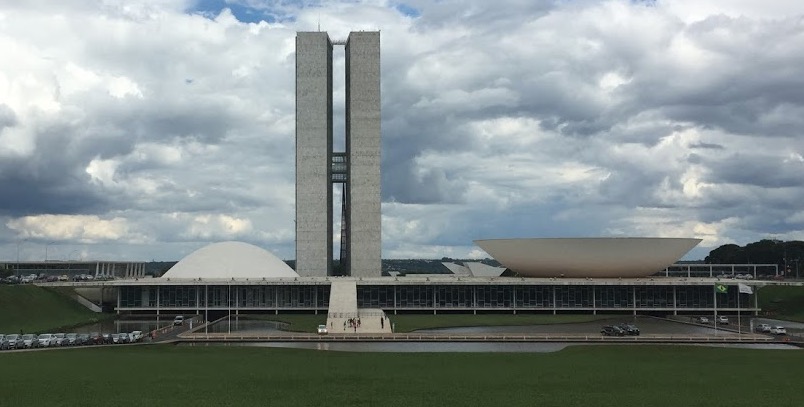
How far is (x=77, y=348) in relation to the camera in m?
46.4

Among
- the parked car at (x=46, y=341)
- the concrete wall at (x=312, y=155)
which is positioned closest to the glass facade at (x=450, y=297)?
the concrete wall at (x=312, y=155)

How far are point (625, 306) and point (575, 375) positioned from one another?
47.3m

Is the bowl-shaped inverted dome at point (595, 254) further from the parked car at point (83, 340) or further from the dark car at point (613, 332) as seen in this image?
the parked car at point (83, 340)

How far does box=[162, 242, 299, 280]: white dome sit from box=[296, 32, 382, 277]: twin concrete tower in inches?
440

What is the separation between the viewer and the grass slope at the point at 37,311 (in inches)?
2346

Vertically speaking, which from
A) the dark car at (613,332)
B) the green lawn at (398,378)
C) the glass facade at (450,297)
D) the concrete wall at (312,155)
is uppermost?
the concrete wall at (312,155)

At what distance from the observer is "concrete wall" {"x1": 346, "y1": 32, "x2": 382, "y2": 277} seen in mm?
101500

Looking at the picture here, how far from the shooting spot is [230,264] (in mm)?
84375

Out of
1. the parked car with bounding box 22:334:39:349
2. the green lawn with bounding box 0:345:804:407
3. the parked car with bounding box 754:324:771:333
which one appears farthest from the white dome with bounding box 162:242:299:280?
the parked car with bounding box 754:324:771:333

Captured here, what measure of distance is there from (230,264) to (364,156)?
26161 millimetres

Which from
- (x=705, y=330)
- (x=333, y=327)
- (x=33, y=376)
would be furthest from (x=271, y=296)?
(x=33, y=376)

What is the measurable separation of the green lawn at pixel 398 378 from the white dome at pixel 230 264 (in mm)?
38283

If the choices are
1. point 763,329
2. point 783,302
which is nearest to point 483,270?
point 783,302

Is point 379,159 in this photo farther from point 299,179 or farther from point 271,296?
point 271,296
